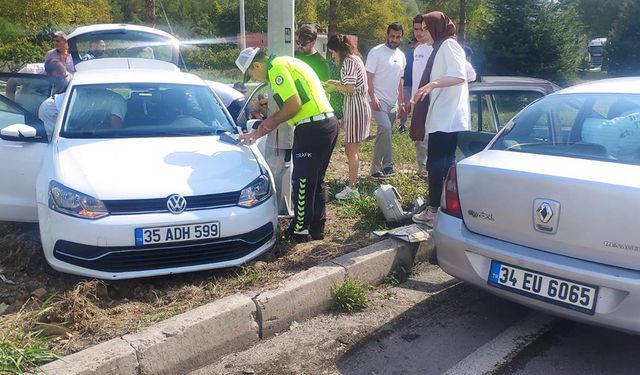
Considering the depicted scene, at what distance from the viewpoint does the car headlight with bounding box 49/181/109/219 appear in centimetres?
376

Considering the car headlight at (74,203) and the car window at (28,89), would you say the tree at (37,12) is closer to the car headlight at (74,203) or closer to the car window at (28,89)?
the car window at (28,89)

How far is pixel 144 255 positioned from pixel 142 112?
1.69 metres

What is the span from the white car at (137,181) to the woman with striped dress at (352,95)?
1.58 metres

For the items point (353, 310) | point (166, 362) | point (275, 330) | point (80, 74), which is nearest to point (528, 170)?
point (353, 310)

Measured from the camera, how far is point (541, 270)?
316 centimetres

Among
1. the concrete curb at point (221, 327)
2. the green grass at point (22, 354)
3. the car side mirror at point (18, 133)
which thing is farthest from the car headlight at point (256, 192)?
the car side mirror at point (18, 133)

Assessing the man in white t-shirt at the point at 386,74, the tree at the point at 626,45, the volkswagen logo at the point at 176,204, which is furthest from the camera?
the tree at the point at 626,45

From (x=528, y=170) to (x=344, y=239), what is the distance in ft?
6.38

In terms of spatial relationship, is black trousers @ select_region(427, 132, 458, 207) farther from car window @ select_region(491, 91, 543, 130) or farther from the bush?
the bush

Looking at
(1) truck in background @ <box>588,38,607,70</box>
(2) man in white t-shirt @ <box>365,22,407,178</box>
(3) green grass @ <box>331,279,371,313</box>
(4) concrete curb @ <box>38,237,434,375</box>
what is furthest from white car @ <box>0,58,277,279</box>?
(1) truck in background @ <box>588,38,607,70</box>

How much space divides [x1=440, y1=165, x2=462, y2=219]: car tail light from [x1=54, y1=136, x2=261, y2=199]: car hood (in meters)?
1.42

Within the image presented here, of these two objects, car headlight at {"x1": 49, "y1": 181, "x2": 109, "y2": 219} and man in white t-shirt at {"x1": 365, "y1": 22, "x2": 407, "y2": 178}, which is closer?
car headlight at {"x1": 49, "y1": 181, "x2": 109, "y2": 219}

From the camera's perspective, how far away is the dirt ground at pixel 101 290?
3.30 metres

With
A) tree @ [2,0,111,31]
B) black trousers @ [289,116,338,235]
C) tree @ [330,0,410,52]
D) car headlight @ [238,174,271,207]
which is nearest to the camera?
car headlight @ [238,174,271,207]
